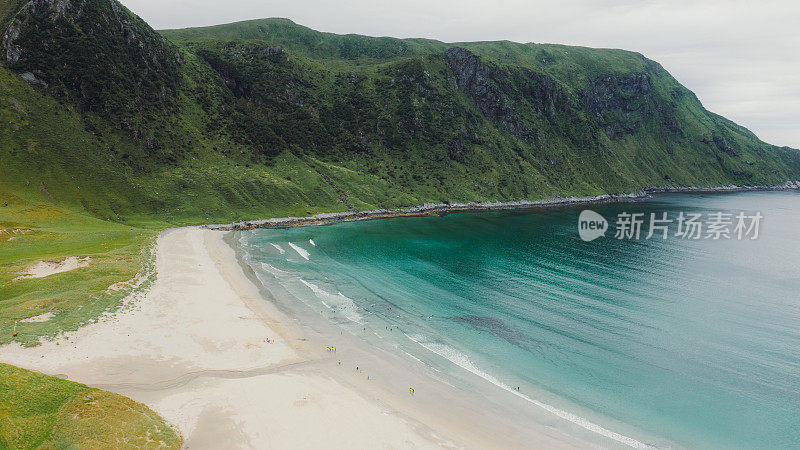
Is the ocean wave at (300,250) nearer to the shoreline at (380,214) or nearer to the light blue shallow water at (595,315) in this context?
the light blue shallow water at (595,315)

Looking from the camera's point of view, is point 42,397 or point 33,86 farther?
point 33,86

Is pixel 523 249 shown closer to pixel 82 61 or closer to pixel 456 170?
pixel 456 170

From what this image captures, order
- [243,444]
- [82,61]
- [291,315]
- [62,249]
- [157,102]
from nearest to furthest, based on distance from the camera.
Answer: [243,444] < [291,315] < [62,249] < [82,61] < [157,102]

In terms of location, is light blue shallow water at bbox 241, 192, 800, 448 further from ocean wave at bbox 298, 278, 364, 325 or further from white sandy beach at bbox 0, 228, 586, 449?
white sandy beach at bbox 0, 228, 586, 449

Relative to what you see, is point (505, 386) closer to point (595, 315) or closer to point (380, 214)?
point (595, 315)

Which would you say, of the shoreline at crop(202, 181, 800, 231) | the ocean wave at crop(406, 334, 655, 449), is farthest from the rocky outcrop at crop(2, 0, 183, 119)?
the ocean wave at crop(406, 334, 655, 449)

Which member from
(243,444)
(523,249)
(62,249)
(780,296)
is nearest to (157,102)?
(62,249)

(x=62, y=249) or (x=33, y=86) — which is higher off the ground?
(x=33, y=86)
